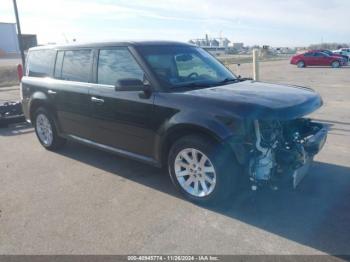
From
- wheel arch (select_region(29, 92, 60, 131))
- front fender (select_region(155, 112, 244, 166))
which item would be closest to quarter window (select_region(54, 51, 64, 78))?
wheel arch (select_region(29, 92, 60, 131))

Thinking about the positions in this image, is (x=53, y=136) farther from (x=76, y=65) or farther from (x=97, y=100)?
(x=97, y=100)

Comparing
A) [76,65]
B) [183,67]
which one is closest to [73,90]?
[76,65]

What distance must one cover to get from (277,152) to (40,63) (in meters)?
4.54

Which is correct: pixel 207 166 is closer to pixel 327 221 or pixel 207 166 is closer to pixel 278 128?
pixel 278 128

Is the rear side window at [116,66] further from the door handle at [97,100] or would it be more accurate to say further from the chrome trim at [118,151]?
the chrome trim at [118,151]

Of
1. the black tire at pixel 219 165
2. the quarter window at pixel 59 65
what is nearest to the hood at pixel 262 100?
the black tire at pixel 219 165

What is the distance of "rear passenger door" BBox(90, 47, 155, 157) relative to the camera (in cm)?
446

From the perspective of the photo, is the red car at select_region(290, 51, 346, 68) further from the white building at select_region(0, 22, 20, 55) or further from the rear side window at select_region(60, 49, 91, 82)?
the white building at select_region(0, 22, 20, 55)

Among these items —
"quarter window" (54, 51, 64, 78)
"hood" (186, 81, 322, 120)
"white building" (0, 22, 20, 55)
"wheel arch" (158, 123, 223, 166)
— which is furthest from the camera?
"white building" (0, 22, 20, 55)

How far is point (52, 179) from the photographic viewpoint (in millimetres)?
5129

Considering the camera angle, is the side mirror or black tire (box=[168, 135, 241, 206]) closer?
black tire (box=[168, 135, 241, 206])

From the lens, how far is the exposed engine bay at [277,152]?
3684mm

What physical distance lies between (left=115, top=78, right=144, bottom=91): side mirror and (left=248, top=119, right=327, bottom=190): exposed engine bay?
1.48 m

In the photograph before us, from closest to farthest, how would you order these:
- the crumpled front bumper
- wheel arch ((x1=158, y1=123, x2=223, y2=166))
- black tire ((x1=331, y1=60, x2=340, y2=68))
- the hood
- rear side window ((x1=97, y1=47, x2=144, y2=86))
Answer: the hood, wheel arch ((x1=158, y1=123, x2=223, y2=166)), the crumpled front bumper, rear side window ((x1=97, y1=47, x2=144, y2=86)), black tire ((x1=331, y1=60, x2=340, y2=68))
